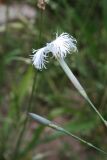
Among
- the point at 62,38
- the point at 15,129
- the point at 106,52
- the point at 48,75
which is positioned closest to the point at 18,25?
the point at 48,75

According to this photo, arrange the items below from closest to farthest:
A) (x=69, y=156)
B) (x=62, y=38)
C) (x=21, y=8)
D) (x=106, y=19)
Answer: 1. (x=62, y=38)
2. (x=69, y=156)
3. (x=106, y=19)
4. (x=21, y=8)

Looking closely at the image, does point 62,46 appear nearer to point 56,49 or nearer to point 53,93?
point 56,49

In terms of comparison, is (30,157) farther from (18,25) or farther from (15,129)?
(18,25)

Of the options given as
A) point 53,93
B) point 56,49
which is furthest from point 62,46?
point 53,93

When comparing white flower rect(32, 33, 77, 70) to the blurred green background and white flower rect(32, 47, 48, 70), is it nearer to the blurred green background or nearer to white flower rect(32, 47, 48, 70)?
white flower rect(32, 47, 48, 70)

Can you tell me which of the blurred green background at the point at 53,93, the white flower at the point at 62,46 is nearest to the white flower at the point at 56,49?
the white flower at the point at 62,46

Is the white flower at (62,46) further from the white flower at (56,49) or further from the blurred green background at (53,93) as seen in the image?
the blurred green background at (53,93)
